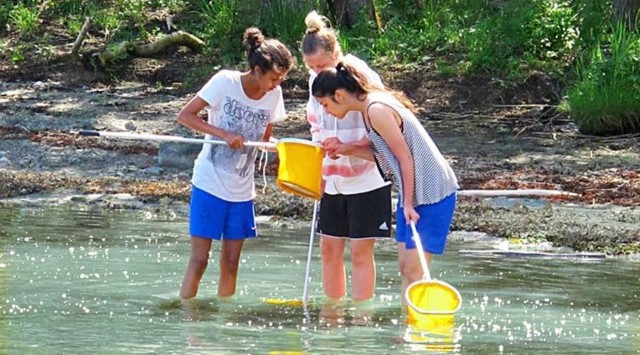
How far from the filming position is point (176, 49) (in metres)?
18.6

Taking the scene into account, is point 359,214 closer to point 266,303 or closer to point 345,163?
point 345,163

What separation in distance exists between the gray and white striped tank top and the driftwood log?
11460 mm

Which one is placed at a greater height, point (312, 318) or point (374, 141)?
point (374, 141)

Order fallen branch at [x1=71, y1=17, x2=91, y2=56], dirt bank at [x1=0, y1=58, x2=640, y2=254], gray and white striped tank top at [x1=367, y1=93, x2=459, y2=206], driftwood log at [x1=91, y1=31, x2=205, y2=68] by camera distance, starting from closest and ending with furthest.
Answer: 1. gray and white striped tank top at [x1=367, y1=93, x2=459, y2=206]
2. dirt bank at [x1=0, y1=58, x2=640, y2=254]
3. driftwood log at [x1=91, y1=31, x2=205, y2=68]
4. fallen branch at [x1=71, y1=17, x2=91, y2=56]

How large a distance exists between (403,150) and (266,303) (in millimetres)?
1723

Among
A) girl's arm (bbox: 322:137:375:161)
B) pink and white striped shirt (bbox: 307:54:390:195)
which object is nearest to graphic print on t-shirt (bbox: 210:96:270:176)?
pink and white striped shirt (bbox: 307:54:390:195)

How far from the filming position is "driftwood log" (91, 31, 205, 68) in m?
17.9

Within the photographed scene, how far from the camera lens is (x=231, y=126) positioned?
7.33m

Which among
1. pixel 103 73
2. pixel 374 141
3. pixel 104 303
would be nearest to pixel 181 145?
pixel 103 73

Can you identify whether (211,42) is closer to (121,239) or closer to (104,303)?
(121,239)

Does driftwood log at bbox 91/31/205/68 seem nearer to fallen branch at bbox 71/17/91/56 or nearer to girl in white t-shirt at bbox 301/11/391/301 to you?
fallen branch at bbox 71/17/91/56

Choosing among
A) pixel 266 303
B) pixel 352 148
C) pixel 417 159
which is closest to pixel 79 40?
pixel 266 303

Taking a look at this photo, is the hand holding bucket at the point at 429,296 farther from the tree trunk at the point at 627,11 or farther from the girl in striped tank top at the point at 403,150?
the tree trunk at the point at 627,11

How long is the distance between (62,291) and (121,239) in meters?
2.21
